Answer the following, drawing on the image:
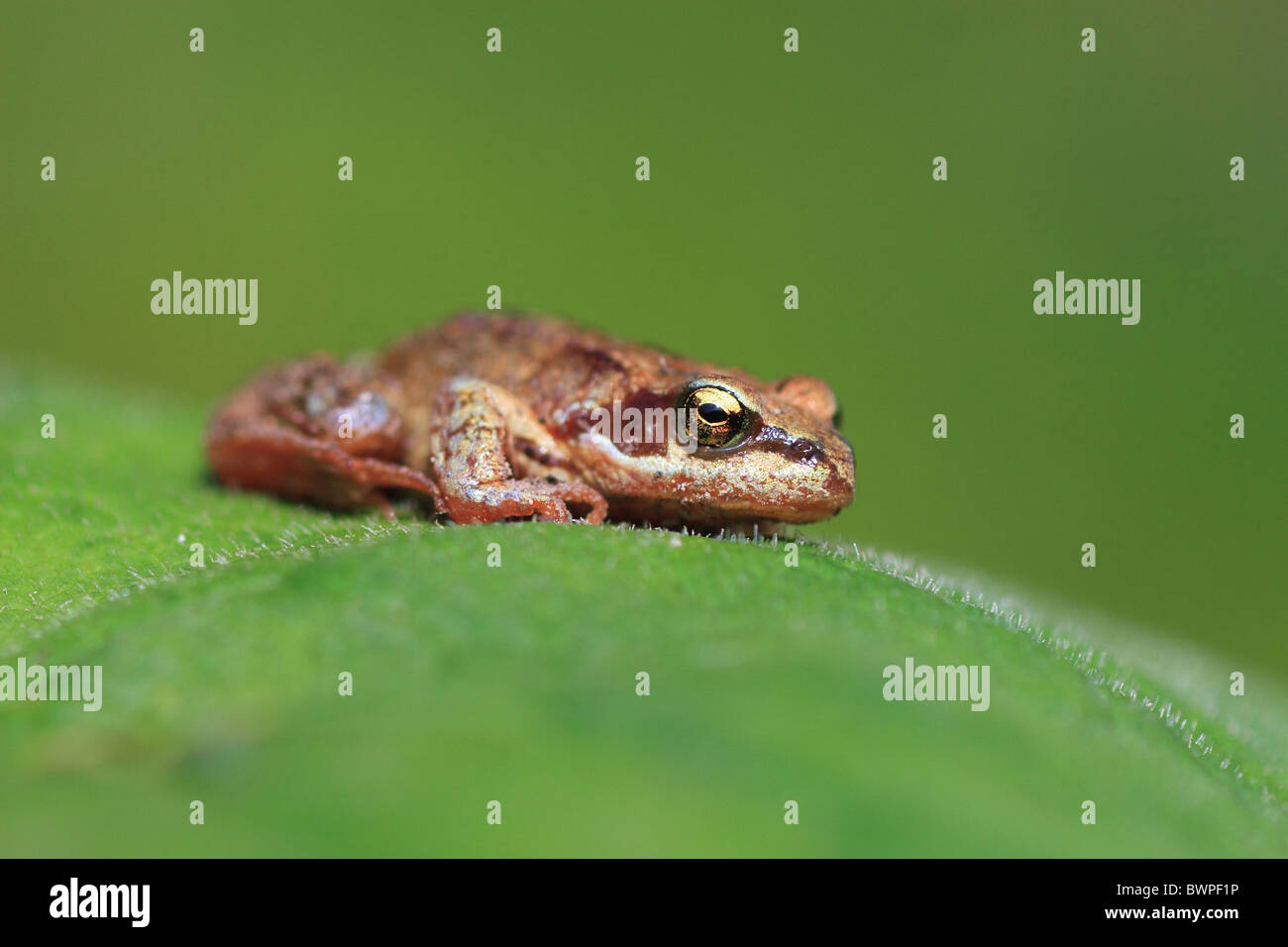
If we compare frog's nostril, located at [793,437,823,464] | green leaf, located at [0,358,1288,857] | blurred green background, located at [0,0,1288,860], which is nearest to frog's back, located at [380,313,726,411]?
frog's nostril, located at [793,437,823,464]

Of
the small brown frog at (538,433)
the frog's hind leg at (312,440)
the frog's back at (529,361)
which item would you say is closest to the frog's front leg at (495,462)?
the small brown frog at (538,433)

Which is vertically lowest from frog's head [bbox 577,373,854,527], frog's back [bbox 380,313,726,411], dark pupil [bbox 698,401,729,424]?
frog's head [bbox 577,373,854,527]

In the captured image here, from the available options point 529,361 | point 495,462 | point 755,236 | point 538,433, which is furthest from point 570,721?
point 755,236

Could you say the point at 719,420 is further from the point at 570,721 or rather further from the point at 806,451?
the point at 570,721

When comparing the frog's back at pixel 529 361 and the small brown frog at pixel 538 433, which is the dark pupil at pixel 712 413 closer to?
the small brown frog at pixel 538 433

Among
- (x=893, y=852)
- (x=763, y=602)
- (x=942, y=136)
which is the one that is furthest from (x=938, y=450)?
(x=893, y=852)

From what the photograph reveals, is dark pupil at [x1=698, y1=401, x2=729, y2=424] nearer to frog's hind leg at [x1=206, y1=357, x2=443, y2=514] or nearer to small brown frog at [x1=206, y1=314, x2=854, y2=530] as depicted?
small brown frog at [x1=206, y1=314, x2=854, y2=530]
